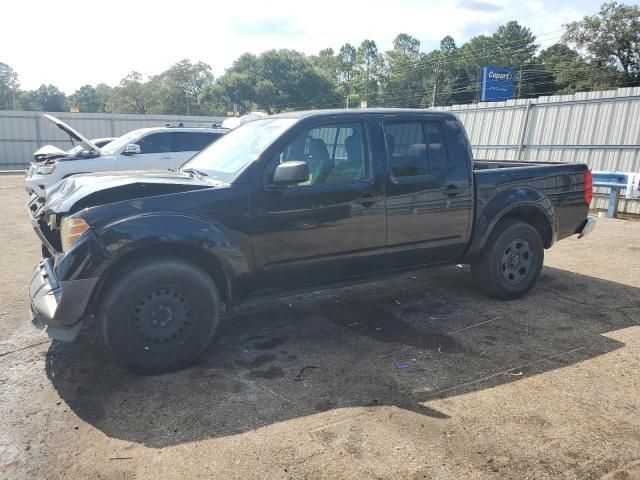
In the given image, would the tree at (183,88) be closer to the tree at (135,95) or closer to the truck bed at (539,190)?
the tree at (135,95)

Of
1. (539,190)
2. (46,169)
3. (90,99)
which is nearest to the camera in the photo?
(539,190)

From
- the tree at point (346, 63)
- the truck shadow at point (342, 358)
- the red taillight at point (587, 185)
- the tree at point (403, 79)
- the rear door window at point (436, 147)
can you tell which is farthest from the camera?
the tree at point (346, 63)

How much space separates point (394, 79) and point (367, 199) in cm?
9136

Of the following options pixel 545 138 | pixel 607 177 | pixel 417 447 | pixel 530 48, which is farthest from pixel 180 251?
pixel 530 48

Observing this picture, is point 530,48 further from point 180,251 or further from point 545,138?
point 180,251

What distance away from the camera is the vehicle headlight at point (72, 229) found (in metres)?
3.29

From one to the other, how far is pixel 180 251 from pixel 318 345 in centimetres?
139

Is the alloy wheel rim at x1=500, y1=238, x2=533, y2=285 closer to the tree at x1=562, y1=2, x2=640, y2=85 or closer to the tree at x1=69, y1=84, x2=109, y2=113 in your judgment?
the tree at x1=562, y1=2, x2=640, y2=85

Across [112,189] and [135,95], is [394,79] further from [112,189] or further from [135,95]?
[112,189]

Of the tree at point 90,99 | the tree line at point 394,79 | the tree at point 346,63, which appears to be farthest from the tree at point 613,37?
the tree at point 90,99

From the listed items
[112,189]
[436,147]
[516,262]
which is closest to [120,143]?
[112,189]

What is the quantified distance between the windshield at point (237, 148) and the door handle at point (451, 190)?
1.59 metres

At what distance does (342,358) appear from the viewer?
3.87 m

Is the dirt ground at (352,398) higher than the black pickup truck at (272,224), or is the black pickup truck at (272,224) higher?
the black pickup truck at (272,224)
